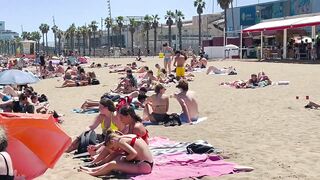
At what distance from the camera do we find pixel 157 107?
31.9 feet

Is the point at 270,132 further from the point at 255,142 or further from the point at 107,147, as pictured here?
the point at 107,147

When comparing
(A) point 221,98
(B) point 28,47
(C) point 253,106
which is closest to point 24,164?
(C) point 253,106

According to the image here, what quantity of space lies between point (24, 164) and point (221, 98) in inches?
375

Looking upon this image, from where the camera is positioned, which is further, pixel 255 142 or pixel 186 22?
pixel 186 22

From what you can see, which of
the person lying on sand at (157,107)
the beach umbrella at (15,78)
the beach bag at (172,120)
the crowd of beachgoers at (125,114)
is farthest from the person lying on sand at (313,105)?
the beach umbrella at (15,78)

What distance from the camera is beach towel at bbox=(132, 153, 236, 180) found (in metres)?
5.85

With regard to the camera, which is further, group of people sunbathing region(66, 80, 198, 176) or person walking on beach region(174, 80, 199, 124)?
person walking on beach region(174, 80, 199, 124)

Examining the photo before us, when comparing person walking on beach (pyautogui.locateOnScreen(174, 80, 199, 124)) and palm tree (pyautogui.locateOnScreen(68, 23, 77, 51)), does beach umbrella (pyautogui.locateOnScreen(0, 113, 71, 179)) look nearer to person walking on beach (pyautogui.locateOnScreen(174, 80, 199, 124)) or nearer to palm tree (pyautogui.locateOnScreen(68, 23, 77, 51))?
person walking on beach (pyautogui.locateOnScreen(174, 80, 199, 124))

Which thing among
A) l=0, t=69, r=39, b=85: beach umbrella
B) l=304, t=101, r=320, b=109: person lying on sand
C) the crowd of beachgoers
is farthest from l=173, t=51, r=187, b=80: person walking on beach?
l=304, t=101, r=320, b=109: person lying on sand

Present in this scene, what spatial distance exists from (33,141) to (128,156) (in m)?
1.26

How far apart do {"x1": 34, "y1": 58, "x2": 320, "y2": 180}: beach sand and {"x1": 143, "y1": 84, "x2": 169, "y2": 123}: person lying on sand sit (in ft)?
1.20

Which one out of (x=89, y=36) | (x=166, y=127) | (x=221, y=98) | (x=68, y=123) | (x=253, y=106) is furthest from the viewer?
(x=89, y=36)

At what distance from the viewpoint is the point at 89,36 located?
108 metres

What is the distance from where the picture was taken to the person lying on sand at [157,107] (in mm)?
9656
